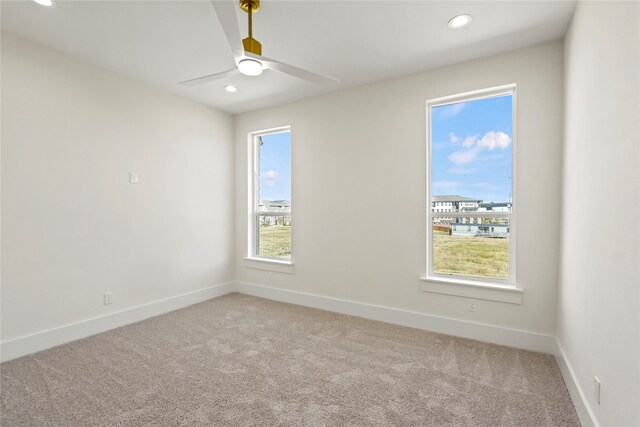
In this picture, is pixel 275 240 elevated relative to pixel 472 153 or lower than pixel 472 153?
lower

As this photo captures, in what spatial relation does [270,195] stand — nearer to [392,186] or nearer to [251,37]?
[392,186]

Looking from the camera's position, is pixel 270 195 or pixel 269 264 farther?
pixel 270 195

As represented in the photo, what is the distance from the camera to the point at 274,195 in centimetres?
440

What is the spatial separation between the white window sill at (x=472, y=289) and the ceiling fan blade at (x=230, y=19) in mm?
2703

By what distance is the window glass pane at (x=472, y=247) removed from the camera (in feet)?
9.47

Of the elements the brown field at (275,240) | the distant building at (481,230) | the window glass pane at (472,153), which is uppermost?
the window glass pane at (472,153)

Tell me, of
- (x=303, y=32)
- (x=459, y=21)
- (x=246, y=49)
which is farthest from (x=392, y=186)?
(x=246, y=49)

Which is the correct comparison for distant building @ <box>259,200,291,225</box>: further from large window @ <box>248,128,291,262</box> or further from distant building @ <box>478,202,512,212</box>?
distant building @ <box>478,202,512,212</box>

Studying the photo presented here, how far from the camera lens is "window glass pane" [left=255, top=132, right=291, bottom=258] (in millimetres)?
4242

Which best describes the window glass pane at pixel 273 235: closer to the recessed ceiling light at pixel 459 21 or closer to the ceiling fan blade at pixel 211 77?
the ceiling fan blade at pixel 211 77

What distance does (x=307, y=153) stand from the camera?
3918 millimetres

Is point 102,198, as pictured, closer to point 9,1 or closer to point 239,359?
point 9,1

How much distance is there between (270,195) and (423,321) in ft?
8.75

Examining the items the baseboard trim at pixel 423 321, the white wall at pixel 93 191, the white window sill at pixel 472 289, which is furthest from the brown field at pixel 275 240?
the white window sill at pixel 472 289
